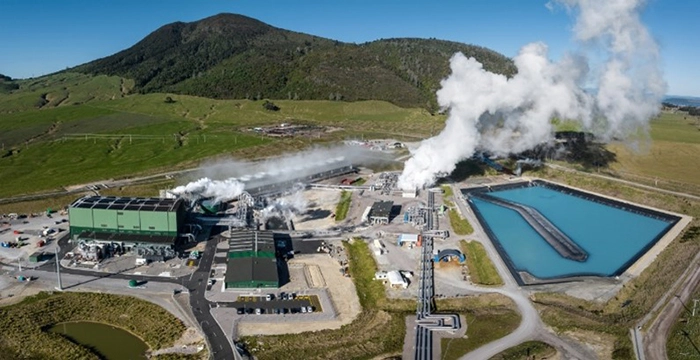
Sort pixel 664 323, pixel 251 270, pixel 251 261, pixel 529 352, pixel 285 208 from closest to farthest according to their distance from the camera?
1. pixel 529 352
2. pixel 664 323
3. pixel 251 270
4. pixel 251 261
5. pixel 285 208

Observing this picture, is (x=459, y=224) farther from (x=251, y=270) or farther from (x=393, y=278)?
(x=251, y=270)

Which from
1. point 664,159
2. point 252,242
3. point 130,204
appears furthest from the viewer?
point 664,159

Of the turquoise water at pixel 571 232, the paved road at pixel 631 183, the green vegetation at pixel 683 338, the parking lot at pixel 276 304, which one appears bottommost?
the green vegetation at pixel 683 338

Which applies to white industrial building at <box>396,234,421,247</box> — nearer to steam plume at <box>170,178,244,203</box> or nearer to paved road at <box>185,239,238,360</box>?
paved road at <box>185,239,238,360</box>

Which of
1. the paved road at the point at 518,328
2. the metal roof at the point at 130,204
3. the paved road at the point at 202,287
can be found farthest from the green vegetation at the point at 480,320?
the metal roof at the point at 130,204

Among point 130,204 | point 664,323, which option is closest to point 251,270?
point 130,204

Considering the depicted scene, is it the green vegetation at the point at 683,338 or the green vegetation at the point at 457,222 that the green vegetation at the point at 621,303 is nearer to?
the green vegetation at the point at 683,338

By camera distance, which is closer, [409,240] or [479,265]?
[479,265]
